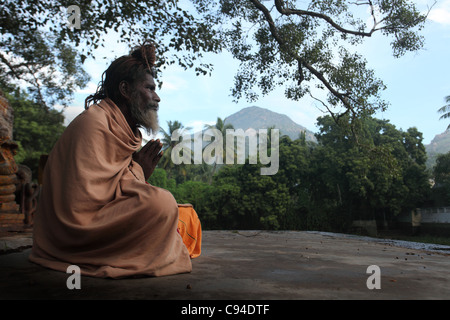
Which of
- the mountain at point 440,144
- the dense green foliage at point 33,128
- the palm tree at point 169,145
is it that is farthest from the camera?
the mountain at point 440,144

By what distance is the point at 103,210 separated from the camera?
2.61m

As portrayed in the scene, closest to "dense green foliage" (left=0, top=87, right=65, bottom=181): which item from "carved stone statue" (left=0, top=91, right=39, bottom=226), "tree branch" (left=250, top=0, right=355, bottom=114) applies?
"carved stone statue" (left=0, top=91, right=39, bottom=226)

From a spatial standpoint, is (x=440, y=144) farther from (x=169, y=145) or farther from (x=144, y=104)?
(x=144, y=104)

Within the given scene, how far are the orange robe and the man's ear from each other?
342 mm

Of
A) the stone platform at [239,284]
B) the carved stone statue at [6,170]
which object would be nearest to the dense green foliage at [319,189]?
the carved stone statue at [6,170]

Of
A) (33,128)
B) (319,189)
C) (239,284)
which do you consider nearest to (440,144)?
(319,189)

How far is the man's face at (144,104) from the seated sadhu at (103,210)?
14 cm

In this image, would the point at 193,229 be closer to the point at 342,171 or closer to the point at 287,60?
the point at 287,60

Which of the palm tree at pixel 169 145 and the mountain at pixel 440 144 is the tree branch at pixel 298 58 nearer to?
the palm tree at pixel 169 145

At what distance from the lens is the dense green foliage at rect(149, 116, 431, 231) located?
26.4 m

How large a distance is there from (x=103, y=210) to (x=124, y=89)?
1.08 meters

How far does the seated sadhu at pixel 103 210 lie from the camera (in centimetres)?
253

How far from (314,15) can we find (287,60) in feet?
4.82

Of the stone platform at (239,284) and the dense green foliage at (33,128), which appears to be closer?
the stone platform at (239,284)
